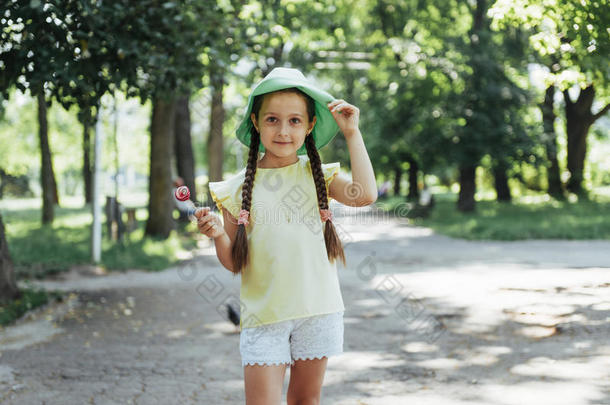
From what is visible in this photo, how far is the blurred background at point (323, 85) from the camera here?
6.18 meters

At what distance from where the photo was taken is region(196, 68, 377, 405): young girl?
2.51 m

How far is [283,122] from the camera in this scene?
258 centimetres

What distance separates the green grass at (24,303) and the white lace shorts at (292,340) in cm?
515

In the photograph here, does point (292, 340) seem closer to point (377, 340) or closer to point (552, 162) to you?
point (377, 340)

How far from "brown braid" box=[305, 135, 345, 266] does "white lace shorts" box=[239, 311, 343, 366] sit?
27cm

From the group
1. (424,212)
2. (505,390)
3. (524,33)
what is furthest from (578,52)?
(424,212)

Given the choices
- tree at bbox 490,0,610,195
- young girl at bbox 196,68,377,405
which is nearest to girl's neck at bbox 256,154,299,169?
young girl at bbox 196,68,377,405

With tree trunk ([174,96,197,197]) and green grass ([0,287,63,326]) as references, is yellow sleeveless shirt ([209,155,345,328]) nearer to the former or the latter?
green grass ([0,287,63,326])

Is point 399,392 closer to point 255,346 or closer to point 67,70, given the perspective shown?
point 255,346

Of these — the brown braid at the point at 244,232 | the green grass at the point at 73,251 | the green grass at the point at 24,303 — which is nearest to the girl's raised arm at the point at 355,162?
the brown braid at the point at 244,232

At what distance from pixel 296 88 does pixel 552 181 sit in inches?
1031

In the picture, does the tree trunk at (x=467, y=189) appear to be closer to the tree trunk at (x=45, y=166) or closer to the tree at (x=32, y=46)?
the tree trunk at (x=45, y=166)

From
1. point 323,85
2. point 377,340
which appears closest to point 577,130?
point 323,85

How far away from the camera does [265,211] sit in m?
2.61
